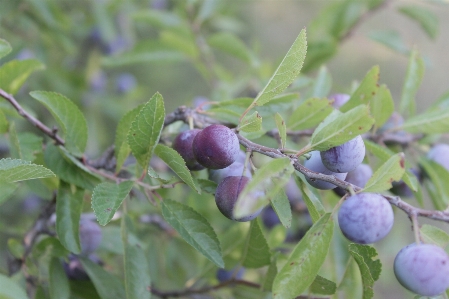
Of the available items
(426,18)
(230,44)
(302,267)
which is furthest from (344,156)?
(426,18)

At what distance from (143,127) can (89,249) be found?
0.36 meters

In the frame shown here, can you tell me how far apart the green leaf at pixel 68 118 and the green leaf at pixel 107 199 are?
134mm

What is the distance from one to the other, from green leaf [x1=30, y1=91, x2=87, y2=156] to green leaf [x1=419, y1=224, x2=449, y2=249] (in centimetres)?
55

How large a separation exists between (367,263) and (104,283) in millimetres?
490

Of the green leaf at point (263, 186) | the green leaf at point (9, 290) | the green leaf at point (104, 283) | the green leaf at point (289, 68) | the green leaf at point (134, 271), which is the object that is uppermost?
the green leaf at point (289, 68)

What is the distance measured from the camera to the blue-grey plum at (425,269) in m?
0.54

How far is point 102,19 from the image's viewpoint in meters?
1.61

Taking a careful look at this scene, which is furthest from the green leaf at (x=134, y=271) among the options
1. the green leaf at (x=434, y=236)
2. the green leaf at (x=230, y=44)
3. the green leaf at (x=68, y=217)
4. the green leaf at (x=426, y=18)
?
the green leaf at (x=426, y=18)

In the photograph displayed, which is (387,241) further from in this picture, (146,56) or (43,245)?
(43,245)

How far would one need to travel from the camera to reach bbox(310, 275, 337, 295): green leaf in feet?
2.25

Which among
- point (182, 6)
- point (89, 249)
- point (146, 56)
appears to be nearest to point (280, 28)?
point (182, 6)

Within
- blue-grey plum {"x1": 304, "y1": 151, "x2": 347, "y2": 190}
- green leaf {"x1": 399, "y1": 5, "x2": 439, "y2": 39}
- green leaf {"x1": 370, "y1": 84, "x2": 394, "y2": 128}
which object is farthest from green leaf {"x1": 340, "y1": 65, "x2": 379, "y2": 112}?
green leaf {"x1": 399, "y1": 5, "x2": 439, "y2": 39}

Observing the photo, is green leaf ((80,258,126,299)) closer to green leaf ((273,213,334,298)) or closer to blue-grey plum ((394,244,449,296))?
green leaf ((273,213,334,298))

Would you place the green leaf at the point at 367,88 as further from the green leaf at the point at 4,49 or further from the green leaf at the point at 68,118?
the green leaf at the point at 4,49
